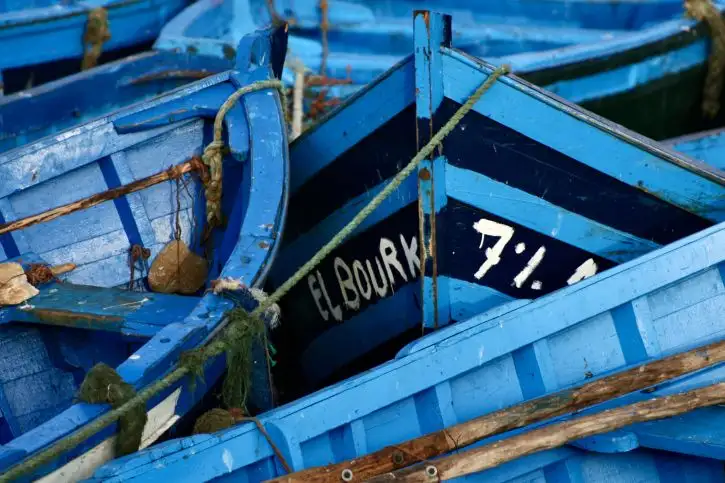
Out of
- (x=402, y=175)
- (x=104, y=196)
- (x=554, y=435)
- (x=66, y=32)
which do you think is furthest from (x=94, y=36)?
(x=554, y=435)

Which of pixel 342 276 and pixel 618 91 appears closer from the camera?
pixel 342 276

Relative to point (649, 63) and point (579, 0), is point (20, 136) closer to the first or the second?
point (649, 63)

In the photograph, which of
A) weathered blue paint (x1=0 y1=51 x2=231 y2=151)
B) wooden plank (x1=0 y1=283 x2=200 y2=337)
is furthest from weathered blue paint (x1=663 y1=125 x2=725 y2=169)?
weathered blue paint (x1=0 y1=51 x2=231 y2=151)

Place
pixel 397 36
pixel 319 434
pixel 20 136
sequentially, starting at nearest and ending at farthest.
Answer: pixel 319 434 < pixel 20 136 < pixel 397 36

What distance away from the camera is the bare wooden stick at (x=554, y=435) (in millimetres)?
3154

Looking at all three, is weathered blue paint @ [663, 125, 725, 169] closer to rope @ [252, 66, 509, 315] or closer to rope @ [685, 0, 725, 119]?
rope @ [685, 0, 725, 119]

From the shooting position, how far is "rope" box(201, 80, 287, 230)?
4363 mm

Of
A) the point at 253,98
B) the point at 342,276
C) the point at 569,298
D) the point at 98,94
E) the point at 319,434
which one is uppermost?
the point at 98,94

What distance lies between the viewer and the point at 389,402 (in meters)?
3.35

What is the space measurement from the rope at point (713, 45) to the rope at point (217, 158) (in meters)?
3.21

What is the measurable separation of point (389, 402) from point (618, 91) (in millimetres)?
3474

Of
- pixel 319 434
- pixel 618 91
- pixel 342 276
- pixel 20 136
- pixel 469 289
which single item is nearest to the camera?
pixel 319 434

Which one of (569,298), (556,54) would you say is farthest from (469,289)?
(556,54)

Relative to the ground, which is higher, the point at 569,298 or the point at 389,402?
the point at 569,298
